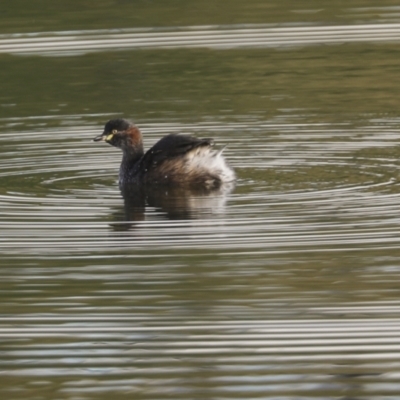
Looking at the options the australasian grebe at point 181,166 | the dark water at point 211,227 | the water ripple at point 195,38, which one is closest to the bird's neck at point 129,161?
the australasian grebe at point 181,166

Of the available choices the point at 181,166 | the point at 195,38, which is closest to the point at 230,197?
the point at 181,166

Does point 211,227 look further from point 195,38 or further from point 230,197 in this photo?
point 195,38

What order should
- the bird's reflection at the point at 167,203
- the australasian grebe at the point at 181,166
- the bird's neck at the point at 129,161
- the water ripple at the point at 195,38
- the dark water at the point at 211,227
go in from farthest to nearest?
the water ripple at the point at 195,38
the bird's neck at the point at 129,161
the australasian grebe at the point at 181,166
the bird's reflection at the point at 167,203
the dark water at the point at 211,227

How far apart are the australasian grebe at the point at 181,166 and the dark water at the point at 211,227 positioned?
18 cm

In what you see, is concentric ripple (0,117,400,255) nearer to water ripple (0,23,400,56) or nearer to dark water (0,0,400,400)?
dark water (0,0,400,400)

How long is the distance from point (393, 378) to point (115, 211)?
14.3ft

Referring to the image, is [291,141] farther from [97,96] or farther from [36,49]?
[36,49]

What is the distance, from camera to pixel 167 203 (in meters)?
10.5

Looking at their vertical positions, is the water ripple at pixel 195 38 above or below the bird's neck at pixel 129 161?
above

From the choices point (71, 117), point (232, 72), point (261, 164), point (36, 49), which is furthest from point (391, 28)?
point (261, 164)

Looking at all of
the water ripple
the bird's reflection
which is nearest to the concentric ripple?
the bird's reflection

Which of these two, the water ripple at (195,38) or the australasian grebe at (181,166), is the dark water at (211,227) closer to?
the water ripple at (195,38)

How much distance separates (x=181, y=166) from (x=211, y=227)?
2061 mm

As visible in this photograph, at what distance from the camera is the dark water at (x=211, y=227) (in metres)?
6.43
